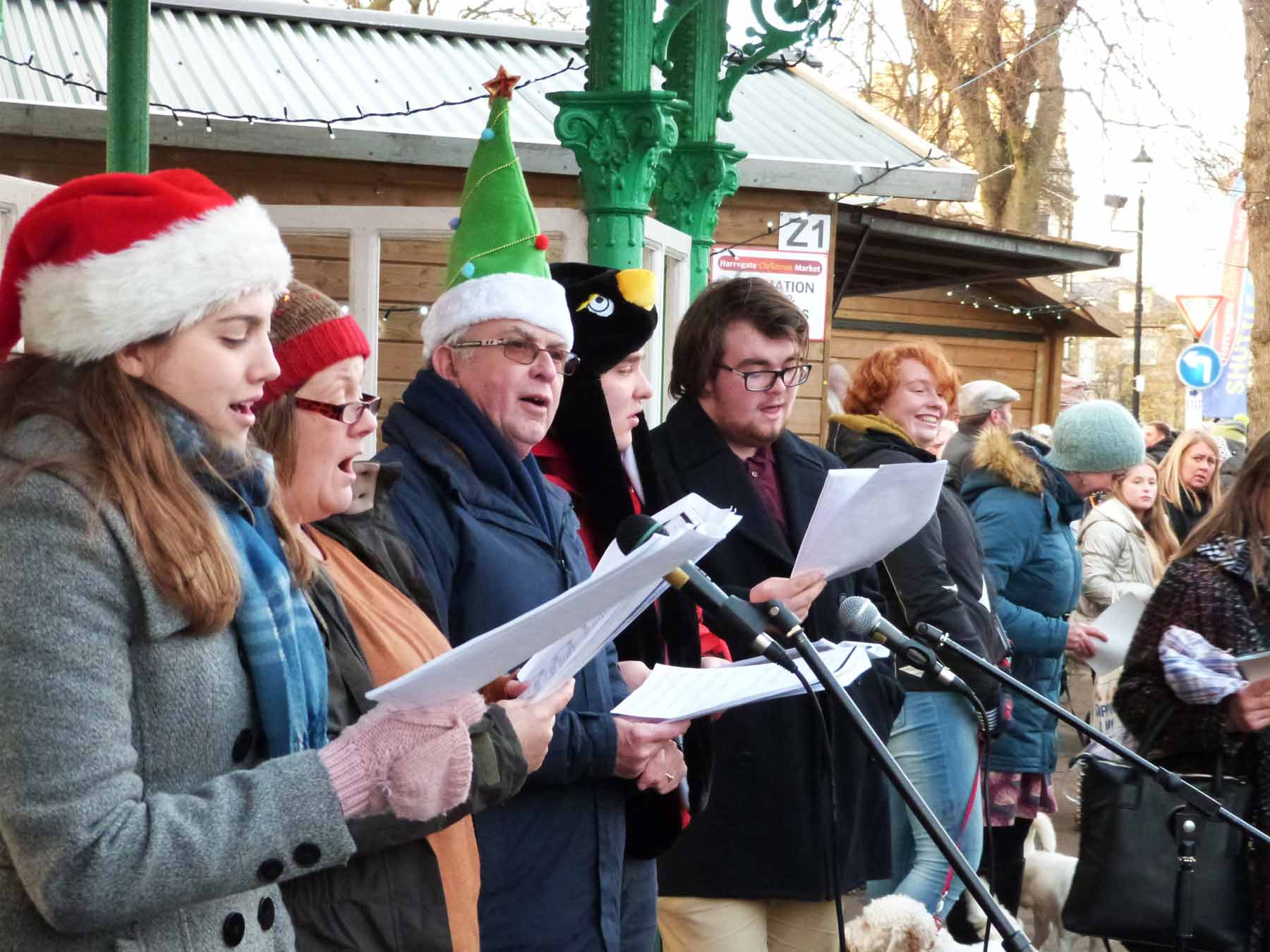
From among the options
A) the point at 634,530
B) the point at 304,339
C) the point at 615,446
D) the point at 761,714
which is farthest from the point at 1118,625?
the point at 304,339

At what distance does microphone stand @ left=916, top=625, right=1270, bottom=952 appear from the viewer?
274 centimetres

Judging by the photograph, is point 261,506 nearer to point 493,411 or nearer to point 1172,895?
point 493,411

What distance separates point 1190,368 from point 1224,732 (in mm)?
13877

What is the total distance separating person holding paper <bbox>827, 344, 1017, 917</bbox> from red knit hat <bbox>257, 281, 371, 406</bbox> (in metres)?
2.42

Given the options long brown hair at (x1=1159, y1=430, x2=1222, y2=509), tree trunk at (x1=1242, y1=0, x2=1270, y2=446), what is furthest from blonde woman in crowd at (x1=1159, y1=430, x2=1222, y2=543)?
tree trunk at (x1=1242, y1=0, x2=1270, y2=446)

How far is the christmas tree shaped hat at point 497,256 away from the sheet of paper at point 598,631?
0.77m

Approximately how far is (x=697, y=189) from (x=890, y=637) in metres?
3.74

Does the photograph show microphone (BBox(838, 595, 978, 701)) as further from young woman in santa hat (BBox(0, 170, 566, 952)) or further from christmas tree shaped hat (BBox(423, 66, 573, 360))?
young woman in santa hat (BBox(0, 170, 566, 952))

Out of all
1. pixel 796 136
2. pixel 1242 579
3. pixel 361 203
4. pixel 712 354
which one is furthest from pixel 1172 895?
pixel 796 136

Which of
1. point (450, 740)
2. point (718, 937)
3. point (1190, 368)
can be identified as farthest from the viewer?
point (1190, 368)

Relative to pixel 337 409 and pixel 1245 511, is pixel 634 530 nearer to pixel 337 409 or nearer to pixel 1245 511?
pixel 337 409

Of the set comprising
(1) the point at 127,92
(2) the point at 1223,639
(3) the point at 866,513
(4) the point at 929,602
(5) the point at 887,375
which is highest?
(1) the point at 127,92

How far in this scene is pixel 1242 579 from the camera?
3.54 metres

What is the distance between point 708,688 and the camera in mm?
2480
